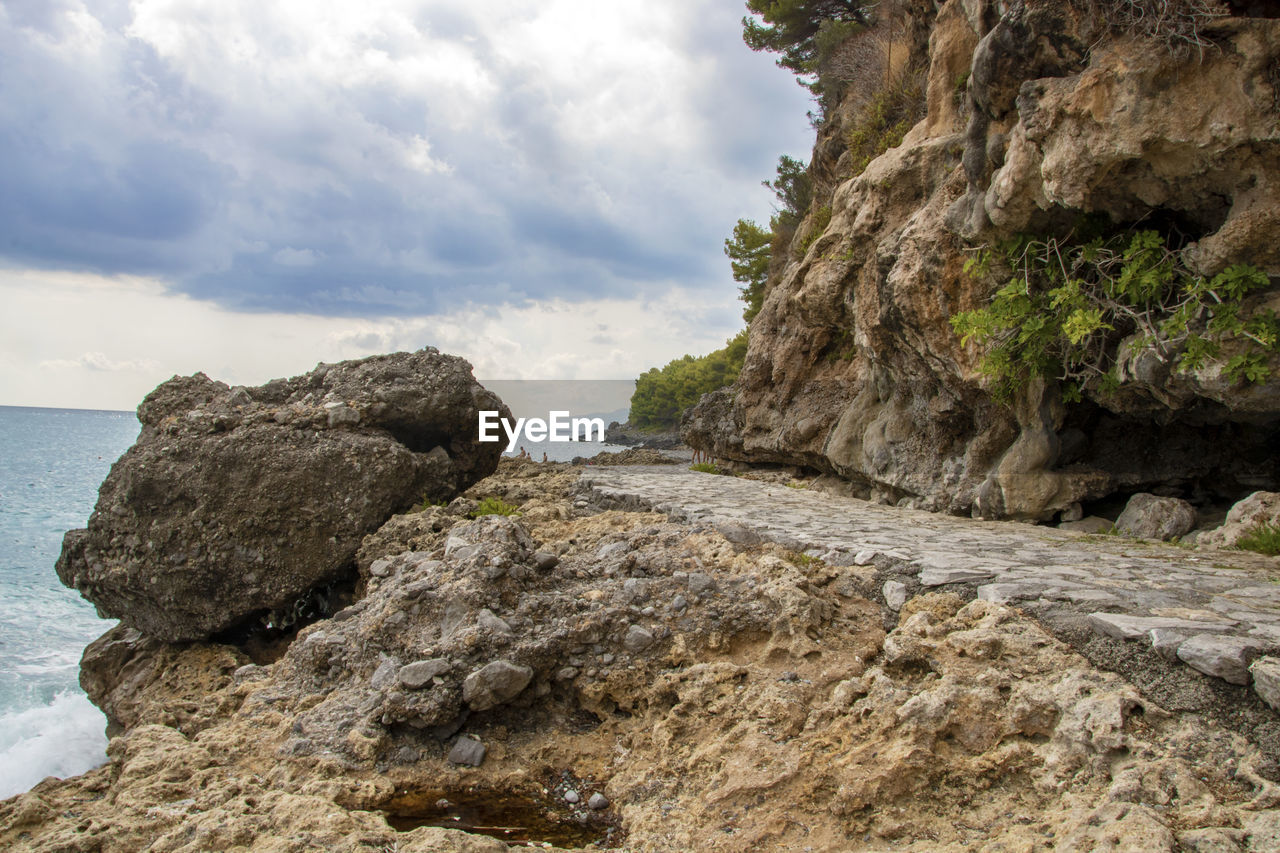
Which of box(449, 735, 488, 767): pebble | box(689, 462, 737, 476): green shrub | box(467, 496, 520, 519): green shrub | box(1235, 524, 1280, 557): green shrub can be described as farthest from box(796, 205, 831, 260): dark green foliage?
box(449, 735, 488, 767): pebble

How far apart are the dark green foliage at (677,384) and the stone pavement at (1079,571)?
38700 mm

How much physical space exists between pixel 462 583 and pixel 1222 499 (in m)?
8.58

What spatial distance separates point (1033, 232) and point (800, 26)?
704 inches

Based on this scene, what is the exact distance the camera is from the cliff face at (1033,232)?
18.6 feet

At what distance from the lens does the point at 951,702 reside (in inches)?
129

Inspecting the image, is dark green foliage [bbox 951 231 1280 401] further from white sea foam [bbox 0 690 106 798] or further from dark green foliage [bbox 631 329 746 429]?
dark green foliage [bbox 631 329 746 429]

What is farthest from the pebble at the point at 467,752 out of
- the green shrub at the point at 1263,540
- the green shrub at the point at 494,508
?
the green shrub at the point at 1263,540

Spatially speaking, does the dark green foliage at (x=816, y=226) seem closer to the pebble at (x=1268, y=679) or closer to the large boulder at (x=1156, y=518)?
the large boulder at (x=1156, y=518)

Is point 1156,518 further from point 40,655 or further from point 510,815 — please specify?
point 40,655

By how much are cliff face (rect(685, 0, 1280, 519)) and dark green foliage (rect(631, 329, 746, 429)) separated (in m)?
33.7

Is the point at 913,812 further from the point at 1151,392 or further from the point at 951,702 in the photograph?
the point at 1151,392

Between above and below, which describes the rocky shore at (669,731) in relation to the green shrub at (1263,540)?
below

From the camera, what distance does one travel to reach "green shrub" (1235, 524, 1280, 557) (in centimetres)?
589

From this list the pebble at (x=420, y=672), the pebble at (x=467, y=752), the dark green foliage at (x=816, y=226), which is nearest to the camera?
the pebble at (x=467, y=752)
